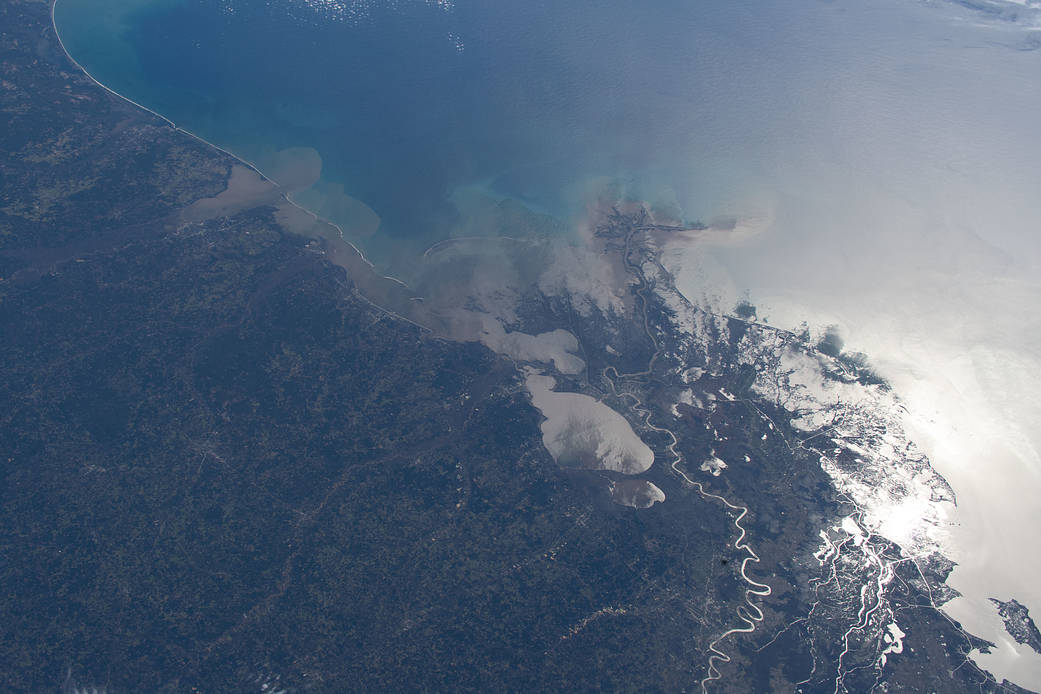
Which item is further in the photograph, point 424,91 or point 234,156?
point 424,91

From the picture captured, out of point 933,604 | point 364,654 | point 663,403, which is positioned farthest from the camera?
point 663,403

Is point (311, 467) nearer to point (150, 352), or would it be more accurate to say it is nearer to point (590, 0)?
point (150, 352)

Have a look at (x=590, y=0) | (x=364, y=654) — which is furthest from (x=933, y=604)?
(x=590, y=0)

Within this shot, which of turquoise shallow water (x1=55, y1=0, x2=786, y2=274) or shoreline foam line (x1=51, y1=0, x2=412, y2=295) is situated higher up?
turquoise shallow water (x1=55, y1=0, x2=786, y2=274)

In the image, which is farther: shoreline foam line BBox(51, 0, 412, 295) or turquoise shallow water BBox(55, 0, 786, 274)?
turquoise shallow water BBox(55, 0, 786, 274)

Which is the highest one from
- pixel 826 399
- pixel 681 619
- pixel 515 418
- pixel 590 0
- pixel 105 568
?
pixel 590 0

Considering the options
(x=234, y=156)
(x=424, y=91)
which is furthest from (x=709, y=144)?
(x=234, y=156)

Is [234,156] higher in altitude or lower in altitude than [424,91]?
lower

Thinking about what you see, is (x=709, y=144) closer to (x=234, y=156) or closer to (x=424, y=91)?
(x=424, y=91)
